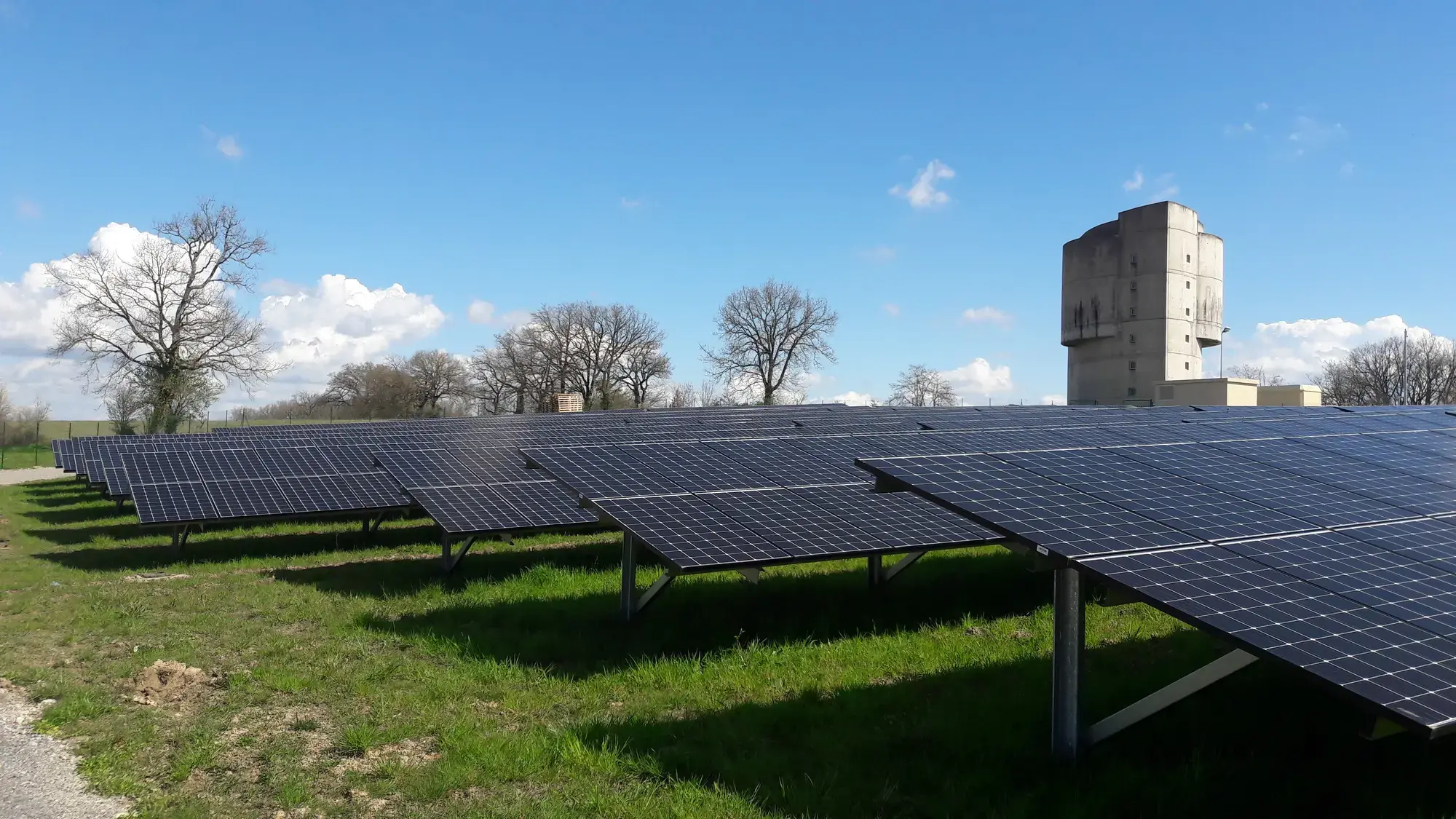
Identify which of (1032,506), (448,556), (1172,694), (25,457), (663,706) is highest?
(1032,506)

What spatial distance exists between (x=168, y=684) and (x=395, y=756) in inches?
123

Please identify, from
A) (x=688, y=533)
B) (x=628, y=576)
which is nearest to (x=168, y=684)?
(x=628, y=576)

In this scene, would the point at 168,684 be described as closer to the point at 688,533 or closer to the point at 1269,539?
the point at 688,533

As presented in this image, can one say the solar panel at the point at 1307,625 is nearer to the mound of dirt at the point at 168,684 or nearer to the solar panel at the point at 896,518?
the solar panel at the point at 896,518

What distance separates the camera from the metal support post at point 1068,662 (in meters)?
6.21

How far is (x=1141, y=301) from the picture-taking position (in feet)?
184

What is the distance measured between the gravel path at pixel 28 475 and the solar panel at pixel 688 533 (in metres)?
35.1

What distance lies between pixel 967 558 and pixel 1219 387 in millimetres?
33581

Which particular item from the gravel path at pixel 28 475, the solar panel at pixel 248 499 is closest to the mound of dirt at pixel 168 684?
the solar panel at pixel 248 499

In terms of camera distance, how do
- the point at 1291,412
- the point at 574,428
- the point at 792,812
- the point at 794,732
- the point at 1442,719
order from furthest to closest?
the point at 574,428 < the point at 1291,412 < the point at 794,732 < the point at 792,812 < the point at 1442,719

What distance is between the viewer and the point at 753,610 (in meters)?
11.2

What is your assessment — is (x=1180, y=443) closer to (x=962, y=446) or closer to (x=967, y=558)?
(x=962, y=446)

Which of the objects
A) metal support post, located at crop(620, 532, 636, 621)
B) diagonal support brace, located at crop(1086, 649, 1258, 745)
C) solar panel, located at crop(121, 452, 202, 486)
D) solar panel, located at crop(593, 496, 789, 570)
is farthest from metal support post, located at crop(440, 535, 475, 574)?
diagonal support brace, located at crop(1086, 649, 1258, 745)

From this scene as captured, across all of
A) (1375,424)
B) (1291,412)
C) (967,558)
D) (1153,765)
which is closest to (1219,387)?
(1291,412)
